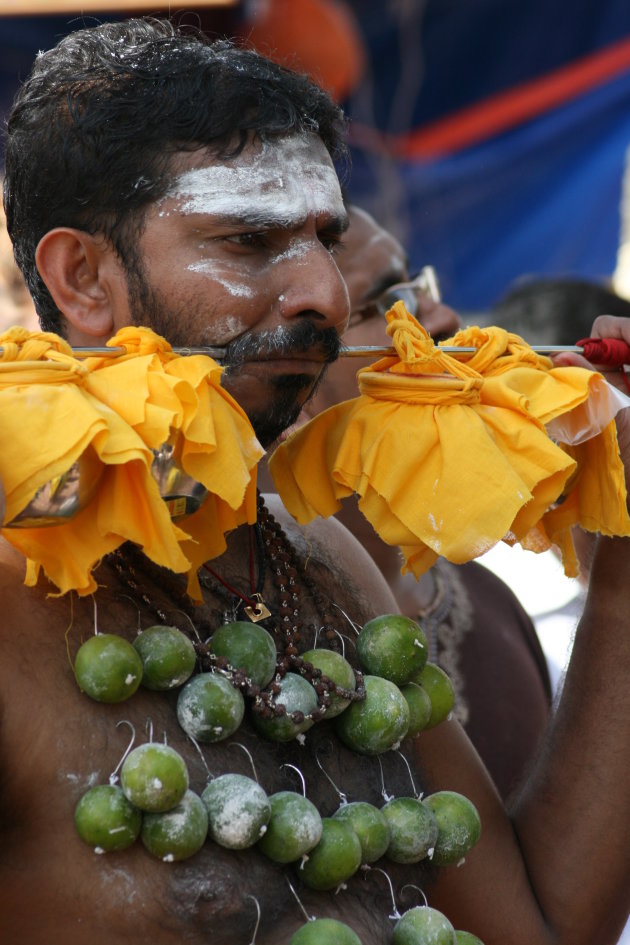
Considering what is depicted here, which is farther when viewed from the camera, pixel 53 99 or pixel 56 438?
pixel 53 99

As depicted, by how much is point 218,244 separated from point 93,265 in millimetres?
264

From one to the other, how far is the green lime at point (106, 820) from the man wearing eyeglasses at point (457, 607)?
1587 millimetres

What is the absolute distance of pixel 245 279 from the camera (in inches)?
81.0

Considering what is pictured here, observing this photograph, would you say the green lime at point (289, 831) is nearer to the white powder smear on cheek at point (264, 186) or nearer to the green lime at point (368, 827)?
the green lime at point (368, 827)

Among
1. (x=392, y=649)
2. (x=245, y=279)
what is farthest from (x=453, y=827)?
(x=245, y=279)

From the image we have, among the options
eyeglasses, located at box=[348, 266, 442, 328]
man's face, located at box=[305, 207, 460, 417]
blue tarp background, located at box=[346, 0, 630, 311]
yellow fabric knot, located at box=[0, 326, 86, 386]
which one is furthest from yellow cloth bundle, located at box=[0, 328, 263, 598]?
blue tarp background, located at box=[346, 0, 630, 311]

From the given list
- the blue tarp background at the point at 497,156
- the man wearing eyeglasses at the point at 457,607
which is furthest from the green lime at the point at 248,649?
the blue tarp background at the point at 497,156

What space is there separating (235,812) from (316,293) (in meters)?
0.90

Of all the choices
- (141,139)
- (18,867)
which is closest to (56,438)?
(18,867)

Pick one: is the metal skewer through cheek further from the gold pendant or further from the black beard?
the gold pendant

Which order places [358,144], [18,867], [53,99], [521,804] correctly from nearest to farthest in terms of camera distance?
[18,867] → [53,99] → [521,804] → [358,144]

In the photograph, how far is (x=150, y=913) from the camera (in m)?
1.70

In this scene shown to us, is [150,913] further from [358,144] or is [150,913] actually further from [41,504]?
[358,144]

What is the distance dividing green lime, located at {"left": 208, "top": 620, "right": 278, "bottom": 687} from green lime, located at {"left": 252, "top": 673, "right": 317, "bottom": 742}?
4 centimetres
